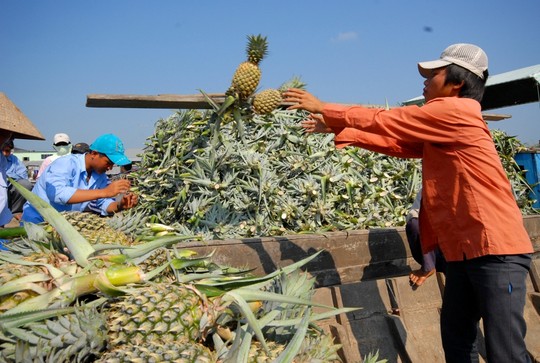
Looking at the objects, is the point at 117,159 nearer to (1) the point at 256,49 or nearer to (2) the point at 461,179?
(1) the point at 256,49

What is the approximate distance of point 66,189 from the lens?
13.0 ft

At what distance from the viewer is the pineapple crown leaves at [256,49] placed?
13.7 feet

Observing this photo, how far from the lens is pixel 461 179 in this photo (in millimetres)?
2883

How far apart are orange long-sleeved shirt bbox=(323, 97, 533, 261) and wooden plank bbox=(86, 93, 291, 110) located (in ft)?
5.43

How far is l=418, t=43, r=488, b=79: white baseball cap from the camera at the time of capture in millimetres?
2971

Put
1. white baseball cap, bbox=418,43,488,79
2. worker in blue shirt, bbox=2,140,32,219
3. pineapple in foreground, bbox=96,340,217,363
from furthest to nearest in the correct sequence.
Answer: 1. worker in blue shirt, bbox=2,140,32,219
2. white baseball cap, bbox=418,43,488,79
3. pineapple in foreground, bbox=96,340,217,363

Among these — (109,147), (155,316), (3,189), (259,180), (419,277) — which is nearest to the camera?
(155,316)

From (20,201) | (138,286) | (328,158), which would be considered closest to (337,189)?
(328,158)

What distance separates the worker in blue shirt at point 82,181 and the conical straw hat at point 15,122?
393mm

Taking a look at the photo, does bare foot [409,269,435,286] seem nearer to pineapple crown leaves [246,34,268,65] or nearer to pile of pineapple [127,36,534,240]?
pile of pineapple [127,36,534,240]

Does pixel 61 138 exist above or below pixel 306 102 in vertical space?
above

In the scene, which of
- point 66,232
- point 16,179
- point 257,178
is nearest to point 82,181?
point 257,178

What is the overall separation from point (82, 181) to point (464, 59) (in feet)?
11.1

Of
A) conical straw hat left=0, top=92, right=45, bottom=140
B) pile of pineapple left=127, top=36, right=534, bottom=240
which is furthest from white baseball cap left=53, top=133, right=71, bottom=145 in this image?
conical straw hat left=0, top=92, right=45, bottom=140
